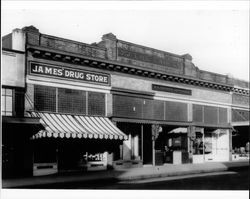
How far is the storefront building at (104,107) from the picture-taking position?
17750 millimetres

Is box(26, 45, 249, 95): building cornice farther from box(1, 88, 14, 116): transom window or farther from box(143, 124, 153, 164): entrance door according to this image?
box(143, 124, 153, 164): entrance door

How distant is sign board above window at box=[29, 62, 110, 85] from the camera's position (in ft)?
60.7

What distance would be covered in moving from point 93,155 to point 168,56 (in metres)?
9.51

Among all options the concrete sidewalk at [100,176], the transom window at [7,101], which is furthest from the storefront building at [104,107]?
the concrete sidewalk at [100,176]

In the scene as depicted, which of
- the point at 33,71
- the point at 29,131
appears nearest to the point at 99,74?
the point at 33,71

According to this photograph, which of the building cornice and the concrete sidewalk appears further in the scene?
the building cornice

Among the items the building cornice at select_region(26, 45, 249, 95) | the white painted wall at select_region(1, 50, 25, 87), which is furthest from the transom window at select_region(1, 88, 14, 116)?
the building cornice at select_region(26, 45, 249, 95)

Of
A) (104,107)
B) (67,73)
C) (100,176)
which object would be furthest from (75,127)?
(104,107)

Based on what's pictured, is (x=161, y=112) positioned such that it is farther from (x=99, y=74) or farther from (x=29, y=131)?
(x=29, y=131)

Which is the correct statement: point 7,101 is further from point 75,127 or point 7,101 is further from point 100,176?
point 100,176

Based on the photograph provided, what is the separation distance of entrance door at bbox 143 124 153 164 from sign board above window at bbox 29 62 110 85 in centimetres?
500

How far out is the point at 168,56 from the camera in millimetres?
25906

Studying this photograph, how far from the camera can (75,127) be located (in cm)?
1841

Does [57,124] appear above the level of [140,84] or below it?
below
